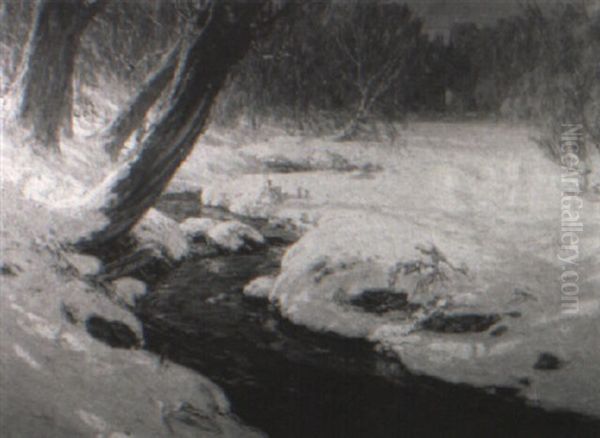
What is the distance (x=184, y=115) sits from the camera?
98.0 inches

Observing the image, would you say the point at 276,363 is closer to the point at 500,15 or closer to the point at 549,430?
the point at 549,430

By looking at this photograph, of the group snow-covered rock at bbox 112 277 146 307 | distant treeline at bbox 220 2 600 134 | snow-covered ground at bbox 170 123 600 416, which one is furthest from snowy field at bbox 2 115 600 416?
snow-covered rock at bbox 112 277 146 307

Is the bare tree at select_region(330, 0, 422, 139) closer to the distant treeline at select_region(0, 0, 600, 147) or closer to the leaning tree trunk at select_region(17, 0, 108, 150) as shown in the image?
the distant treeline at select_region(0, 0, 600, 147)

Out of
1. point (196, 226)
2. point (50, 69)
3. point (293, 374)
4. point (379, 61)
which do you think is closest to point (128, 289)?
point (196, 226)

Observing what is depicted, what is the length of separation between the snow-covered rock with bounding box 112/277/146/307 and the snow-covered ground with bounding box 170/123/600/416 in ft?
1.21

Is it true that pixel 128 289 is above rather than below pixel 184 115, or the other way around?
below

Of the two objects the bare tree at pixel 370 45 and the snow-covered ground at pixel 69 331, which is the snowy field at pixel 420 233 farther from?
the bare tree at pixel 370 45

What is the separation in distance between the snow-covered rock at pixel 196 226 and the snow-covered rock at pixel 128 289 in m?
0.29

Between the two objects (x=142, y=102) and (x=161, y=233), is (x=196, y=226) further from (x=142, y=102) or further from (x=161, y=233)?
(x=142, y=102)

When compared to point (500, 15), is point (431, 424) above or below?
below

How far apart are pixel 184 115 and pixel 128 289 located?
25.2 inches

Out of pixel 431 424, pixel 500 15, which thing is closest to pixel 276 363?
pixel 431 424

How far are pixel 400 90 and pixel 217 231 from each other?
83 cm

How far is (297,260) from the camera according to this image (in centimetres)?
232
